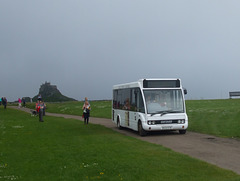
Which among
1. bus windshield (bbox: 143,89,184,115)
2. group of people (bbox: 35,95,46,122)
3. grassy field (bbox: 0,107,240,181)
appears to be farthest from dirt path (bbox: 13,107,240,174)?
group of people (bbox: 35,95,46,122)

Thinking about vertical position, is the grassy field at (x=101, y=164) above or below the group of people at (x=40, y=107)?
below

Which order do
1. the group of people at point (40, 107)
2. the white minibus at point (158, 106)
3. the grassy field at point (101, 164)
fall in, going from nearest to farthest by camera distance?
the grassy field at point (101, 164) → the white minibus at point (158, 106) → the group of people at point (40, 107)

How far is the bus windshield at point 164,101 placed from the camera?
18.7 m

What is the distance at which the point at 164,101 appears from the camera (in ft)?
62.1

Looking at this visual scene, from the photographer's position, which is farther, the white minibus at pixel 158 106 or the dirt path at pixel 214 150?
the white minibus at pixel 158 106

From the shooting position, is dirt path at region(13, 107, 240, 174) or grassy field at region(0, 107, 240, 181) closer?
grassy field at region(0, 107, 240, 181)

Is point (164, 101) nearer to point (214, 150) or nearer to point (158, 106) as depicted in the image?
point (158, 106)

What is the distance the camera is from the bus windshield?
18656mm

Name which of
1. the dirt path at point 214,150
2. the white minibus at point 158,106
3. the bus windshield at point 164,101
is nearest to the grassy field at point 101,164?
the dirt path at point 214,150

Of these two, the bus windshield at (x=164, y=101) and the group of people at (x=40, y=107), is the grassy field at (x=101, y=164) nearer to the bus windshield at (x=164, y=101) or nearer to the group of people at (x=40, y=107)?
the bus windshield at (x=164, y=101)

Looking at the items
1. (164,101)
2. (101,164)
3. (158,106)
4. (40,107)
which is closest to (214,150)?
(101,164)

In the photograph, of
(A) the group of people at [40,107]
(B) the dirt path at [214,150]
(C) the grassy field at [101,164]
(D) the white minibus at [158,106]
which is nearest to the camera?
(C) the grassy field at [101,164]

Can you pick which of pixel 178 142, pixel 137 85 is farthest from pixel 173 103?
pixel 178 142

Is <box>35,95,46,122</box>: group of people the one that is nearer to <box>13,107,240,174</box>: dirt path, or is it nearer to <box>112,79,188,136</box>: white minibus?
<box>112,79,188,136</box>: white minibus
